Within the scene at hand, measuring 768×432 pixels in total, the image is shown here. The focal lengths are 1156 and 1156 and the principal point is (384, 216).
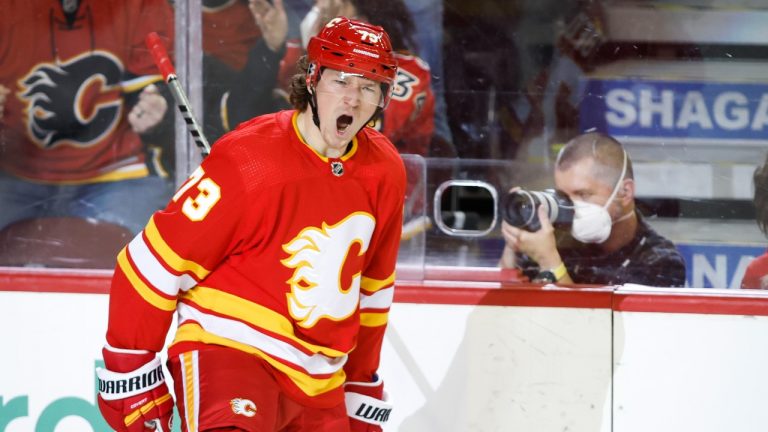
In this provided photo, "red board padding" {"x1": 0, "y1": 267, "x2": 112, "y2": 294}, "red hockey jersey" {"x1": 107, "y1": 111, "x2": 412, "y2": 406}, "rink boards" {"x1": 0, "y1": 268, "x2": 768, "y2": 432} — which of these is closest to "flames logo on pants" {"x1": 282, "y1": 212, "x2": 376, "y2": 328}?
"red hockey jersey" {"x1": 107, "y1": 111, "x2": 412, "y2": 406}

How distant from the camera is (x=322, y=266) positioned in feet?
6.41

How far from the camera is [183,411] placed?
6.36ft

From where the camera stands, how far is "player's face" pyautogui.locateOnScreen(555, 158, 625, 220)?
2947 mm

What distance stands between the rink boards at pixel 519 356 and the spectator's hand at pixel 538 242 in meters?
0.29

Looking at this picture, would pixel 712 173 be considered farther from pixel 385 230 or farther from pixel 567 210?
pixel 385 230

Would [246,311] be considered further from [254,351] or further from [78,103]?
[78,103]

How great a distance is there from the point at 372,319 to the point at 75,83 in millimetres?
1370

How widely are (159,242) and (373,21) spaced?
4.44 ft

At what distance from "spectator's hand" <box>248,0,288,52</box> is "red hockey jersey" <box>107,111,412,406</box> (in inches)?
43.3

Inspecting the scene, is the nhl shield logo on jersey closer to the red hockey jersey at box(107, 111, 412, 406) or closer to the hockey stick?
the red hockey jersey at box(107, 111, 412, 406)

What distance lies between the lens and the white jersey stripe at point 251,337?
1.95m

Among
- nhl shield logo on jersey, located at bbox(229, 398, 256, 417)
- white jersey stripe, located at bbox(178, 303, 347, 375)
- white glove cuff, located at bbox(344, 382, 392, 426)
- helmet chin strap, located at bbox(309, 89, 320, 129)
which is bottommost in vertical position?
white glove cuff, located at bbox(344, 382, 392, 426)

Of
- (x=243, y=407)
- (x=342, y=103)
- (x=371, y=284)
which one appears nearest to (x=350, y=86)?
(x=342, y=103)

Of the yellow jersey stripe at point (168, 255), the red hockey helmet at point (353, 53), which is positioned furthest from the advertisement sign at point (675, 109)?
the yellow jersey stripe at point (168, 255)
